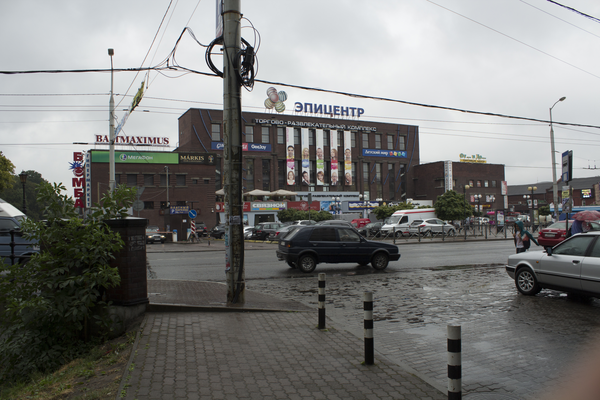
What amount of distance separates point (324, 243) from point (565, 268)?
24.8 feet

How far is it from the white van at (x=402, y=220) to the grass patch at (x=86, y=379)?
110 ft

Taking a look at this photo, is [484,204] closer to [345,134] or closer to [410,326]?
[345,134]

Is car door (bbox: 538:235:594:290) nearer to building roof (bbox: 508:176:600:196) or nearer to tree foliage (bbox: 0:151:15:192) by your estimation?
tree foliage (bbox: 0:151:15:192)

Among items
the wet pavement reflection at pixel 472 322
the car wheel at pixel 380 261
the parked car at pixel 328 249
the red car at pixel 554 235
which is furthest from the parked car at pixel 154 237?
the red car at pixel 554 235

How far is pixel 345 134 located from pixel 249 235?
40.6m

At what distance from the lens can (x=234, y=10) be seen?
8.93 m

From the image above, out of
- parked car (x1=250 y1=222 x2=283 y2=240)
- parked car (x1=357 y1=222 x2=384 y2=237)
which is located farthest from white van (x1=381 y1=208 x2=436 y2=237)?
parked car (x1=250 y1=222 x2=283 y2=240)

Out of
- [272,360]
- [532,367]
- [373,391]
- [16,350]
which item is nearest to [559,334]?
[532,367]

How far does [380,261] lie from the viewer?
15359mm

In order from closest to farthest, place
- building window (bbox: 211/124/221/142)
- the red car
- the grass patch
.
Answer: the grass patch, the red car, building window (bbox: 211/124/221/142)

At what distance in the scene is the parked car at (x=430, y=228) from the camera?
39.3 metres

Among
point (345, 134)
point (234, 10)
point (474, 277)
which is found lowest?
point (474, 277)

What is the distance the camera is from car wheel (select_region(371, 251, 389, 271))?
15305mm

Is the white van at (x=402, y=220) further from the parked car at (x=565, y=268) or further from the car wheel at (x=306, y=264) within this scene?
the parked car at (x=565, y=268)
